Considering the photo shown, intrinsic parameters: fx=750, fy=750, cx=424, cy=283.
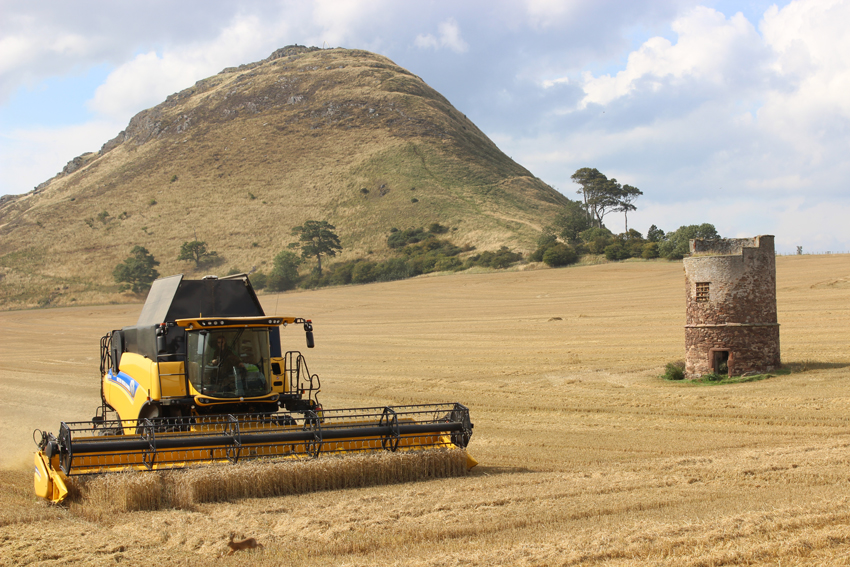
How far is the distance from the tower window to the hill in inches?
2089

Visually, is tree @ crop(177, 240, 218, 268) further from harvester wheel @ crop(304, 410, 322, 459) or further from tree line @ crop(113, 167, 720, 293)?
harvester wheel @ crop(304, 410, 322, 459)

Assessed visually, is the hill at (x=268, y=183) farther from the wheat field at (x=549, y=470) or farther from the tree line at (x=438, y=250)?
the wheat field at (x=549, y=470)

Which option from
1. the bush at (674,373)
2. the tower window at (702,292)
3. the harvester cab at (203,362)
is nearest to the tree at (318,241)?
the bush at (674,373)

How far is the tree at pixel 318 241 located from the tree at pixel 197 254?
1105 centimetres

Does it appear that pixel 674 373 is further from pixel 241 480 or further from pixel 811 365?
pixel 241 480

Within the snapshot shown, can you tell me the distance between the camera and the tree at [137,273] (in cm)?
7931

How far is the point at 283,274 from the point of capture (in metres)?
76.6

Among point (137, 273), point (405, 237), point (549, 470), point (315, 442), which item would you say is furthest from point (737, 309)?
point (137, 273)

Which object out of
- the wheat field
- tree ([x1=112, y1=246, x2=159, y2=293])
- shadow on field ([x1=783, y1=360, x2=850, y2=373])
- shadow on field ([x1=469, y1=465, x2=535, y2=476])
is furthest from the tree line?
shadow on field ([x1=469, y1=465, x2=535, y2=476])

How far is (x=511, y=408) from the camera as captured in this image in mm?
18453

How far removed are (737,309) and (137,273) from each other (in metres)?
71.2

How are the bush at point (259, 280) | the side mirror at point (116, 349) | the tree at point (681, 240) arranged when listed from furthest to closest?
the bush at point (259, 280) → the tree at point (681, 240) → the side mirror at point (116, 349)

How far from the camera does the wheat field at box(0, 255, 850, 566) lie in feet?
23.2

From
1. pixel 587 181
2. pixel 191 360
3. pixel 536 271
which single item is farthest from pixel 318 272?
pixel 191 360
